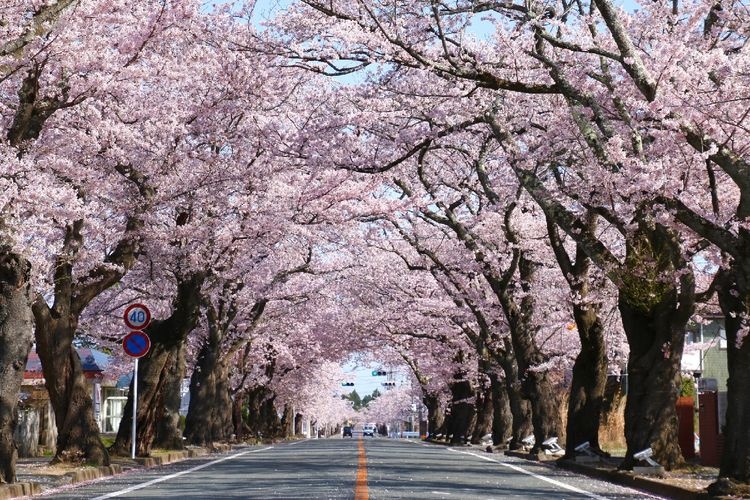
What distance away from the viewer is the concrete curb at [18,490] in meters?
13.4

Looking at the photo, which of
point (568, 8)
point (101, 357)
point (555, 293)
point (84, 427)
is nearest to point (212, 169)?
point (84, 427)

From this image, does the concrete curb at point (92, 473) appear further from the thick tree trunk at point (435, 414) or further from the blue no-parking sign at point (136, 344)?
the thick tree trunk at point (435, 414)

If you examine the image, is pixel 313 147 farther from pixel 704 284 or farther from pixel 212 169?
pixel 704 284

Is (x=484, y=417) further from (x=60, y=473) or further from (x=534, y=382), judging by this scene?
(x=60, y=473)

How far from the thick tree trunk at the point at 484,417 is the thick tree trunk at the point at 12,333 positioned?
35.4 metres

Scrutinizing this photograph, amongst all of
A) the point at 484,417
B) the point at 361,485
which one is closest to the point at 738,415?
the point at 361,485

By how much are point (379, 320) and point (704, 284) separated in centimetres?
1789

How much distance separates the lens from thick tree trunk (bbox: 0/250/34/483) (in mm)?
14805

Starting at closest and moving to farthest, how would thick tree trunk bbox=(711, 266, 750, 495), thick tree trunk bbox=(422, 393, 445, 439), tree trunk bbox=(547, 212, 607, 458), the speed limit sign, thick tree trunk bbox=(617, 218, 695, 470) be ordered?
1. thick tree trunk bbox=(711, 266, 750, 495)
2. thick tree trunk bbox=(617, 218, 695, 470)
3. the speed limit sign
4. tree trunk bbox=(547, 212, 607, 458)
5. thick tree trunk bbox=(422, 393, 445, 439)

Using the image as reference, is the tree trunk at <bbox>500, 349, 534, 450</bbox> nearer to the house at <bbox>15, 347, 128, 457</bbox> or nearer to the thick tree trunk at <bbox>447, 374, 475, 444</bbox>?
the house at <bbox>15, 347, 128, 457</bbox>

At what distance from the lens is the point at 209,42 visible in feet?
72.6

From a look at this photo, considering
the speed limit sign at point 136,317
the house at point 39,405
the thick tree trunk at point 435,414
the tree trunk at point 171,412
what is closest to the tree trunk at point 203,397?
the house at point 39,405

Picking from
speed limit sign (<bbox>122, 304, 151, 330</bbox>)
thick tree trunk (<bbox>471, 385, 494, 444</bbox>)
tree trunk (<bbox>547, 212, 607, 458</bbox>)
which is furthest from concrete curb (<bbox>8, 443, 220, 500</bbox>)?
thick tree trunk (<bbox>471, 385, 494, 444</bbox>)

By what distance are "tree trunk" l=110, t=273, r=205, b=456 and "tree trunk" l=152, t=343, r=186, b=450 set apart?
3602mm
